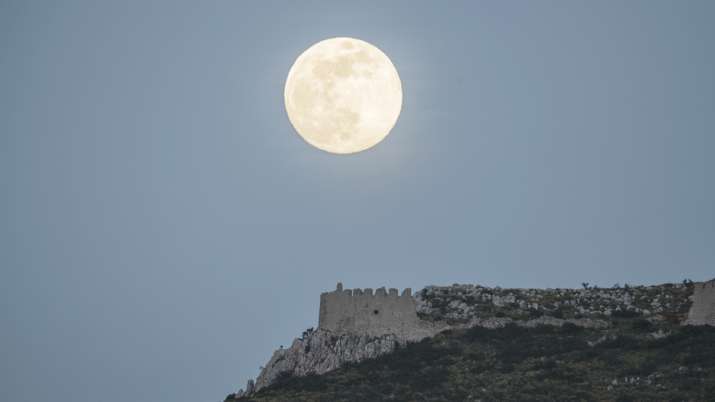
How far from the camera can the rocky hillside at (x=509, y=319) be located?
222 feet

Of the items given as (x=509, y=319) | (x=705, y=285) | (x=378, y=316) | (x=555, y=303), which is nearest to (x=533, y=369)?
(x=509, y=319)

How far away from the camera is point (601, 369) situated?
192ft

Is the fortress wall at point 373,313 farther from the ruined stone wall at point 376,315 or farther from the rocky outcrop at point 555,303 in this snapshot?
the rocky outcrop at point 555,303

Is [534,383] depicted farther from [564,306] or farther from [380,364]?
[564,306]

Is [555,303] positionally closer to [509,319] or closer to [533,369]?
[509,319]

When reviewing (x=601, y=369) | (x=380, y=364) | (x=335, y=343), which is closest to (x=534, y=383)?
(x=601, y=369)

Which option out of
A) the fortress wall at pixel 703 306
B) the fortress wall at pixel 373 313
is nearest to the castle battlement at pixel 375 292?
the fortress wall at pixel 373 313

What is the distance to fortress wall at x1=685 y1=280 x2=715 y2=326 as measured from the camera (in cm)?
6538

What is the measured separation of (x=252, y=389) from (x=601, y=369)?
22.9 meters

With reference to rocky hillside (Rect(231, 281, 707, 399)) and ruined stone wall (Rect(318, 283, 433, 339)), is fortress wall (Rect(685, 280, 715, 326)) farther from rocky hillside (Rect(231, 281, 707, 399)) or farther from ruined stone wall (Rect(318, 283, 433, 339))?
ruined stone wall (Rect(318, 283, 433, 339))

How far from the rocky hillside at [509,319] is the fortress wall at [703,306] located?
103cm

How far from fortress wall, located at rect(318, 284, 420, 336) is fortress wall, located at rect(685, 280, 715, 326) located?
17.4 metres

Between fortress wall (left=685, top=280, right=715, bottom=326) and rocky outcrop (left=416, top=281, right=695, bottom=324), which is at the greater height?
rocky outcrop (left=416, top=281, right=695, bottom=324)

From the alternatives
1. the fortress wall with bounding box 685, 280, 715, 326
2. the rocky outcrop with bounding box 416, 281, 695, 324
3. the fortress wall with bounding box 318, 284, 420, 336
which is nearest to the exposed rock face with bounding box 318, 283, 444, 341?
the fortress wall with bounding box 318, 284, 420, 336
